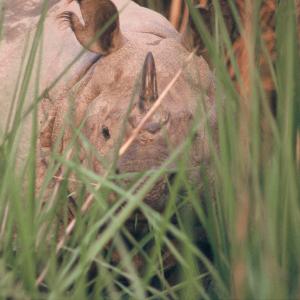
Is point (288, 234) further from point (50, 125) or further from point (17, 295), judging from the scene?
point (50, 125)

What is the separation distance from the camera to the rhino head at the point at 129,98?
2.82 m

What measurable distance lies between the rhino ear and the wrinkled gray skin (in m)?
0.01

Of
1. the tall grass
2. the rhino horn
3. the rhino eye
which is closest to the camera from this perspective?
the tall grass

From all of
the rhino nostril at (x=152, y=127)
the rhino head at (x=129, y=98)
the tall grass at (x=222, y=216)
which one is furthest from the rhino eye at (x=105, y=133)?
the tall grass at (x=222, y=216)

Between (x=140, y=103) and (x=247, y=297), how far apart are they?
41.9 inches

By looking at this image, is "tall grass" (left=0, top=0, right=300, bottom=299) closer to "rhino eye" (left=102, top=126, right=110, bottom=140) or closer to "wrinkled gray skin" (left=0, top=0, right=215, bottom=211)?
"wrinkled gray skin" (left=0, top=0, right=215, bottom=211)

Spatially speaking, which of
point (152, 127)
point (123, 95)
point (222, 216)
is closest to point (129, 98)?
point (123, 95)

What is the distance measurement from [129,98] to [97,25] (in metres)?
0.26

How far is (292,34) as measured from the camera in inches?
81.3

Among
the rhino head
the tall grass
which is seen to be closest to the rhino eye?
the rhino head

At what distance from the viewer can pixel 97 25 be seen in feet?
10.2

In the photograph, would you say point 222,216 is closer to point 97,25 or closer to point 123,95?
point 123,95

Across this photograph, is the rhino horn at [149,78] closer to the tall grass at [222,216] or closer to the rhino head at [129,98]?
the rhino head at [129,98]

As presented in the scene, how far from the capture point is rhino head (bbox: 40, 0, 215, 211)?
282 cm
